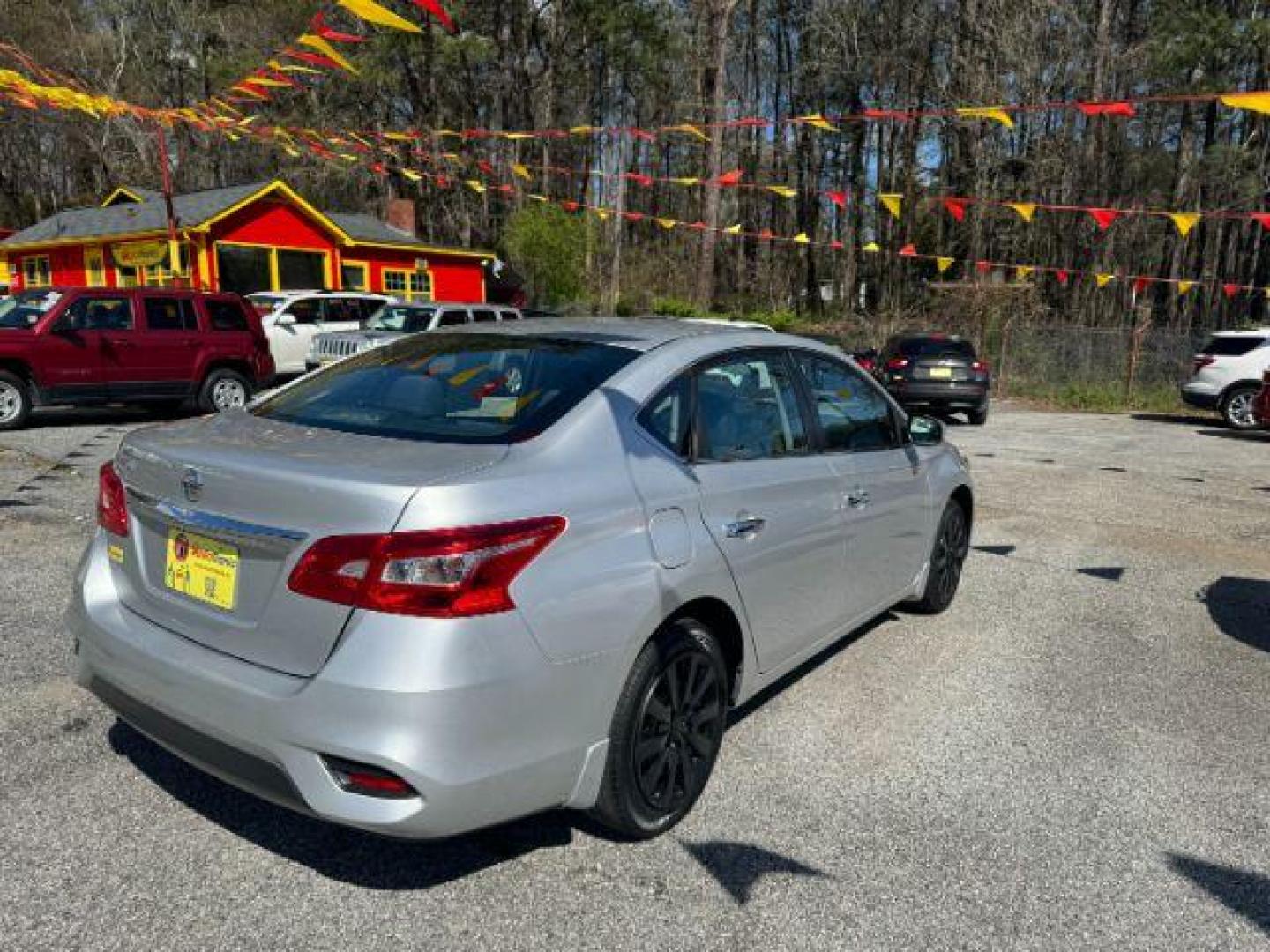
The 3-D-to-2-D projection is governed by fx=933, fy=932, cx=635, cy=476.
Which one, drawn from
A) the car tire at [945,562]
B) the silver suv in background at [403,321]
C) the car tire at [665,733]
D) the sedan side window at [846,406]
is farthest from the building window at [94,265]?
the car tire at [665,733]

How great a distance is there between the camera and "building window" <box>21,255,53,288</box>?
28438 mm

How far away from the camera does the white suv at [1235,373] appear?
16.0 metres

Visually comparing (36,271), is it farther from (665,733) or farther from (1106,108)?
(665,733)

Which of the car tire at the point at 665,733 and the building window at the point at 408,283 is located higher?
the building window at the point at 408,283

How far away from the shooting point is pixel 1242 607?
18.8 feet

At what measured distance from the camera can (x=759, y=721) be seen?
381 cm

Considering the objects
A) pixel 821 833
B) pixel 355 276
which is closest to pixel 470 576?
pixel 821 833

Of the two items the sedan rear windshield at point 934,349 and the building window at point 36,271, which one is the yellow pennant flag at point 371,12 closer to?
the sedan rear windshield at point 934,349

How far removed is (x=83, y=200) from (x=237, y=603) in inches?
2019

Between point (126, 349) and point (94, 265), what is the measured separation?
17827 millimetres

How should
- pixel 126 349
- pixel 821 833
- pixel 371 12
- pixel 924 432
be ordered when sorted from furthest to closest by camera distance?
pixel 126 349 < pixel 371 12 < pixel 924 432 < pixel 821 833

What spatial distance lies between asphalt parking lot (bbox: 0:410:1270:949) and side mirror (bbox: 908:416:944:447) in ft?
3.42

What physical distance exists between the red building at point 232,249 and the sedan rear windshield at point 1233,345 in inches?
741

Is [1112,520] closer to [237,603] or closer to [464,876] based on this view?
[464,876]
